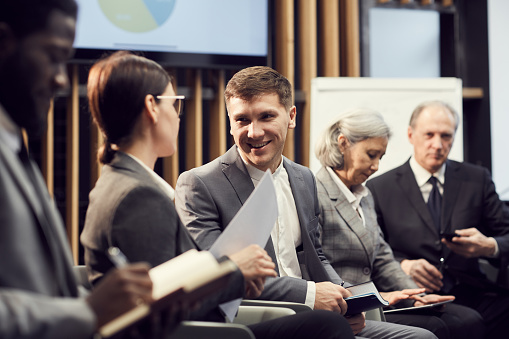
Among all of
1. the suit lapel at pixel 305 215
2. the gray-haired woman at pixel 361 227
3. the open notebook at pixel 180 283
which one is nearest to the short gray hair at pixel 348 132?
the gray-haired woman at pixel 361 227

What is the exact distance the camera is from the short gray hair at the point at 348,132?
3158 millimetres

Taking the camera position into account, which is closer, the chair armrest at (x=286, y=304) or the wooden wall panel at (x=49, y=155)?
the chair armrest at (x=286, y=304)

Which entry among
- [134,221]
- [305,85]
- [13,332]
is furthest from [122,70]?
[305,85]

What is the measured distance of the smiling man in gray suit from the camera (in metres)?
2.44

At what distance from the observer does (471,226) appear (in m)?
3.75

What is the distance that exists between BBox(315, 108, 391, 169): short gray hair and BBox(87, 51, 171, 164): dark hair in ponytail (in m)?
1.58

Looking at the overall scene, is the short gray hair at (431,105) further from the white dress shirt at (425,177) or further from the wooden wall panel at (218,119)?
the wooden wall panel at (218,119)

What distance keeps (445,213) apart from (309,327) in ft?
6.57

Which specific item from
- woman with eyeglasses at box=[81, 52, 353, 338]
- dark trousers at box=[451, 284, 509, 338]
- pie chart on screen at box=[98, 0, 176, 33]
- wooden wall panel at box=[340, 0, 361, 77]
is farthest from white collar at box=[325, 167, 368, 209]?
wooden wall panel at box=[340, 0, 361, 77]

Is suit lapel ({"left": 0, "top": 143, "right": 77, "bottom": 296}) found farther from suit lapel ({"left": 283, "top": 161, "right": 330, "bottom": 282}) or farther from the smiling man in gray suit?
suit lapel ({"left": 283, "top": 161, "right": 330, "bottom": 282})

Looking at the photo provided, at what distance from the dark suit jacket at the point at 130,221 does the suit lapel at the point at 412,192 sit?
2236 mm

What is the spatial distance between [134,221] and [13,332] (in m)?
0.55

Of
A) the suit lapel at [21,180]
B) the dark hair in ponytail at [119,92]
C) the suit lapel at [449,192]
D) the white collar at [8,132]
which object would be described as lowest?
the suit lapel at [449,192]

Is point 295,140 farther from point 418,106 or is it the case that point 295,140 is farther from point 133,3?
point 133,3
